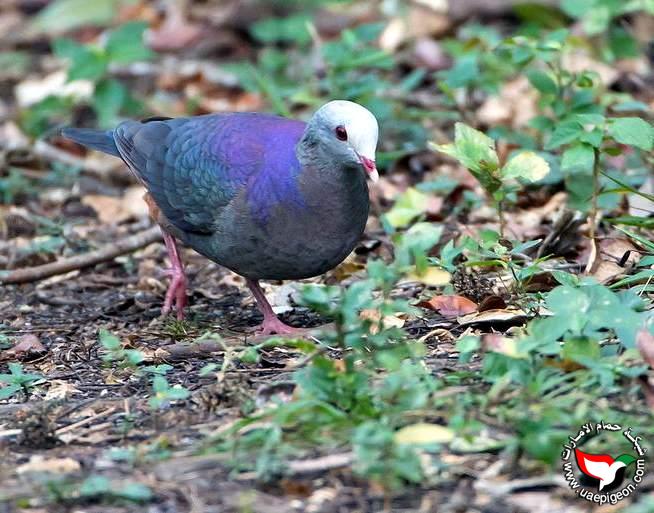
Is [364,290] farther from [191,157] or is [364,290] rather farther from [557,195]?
[557,195]

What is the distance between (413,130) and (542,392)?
3.92 metres

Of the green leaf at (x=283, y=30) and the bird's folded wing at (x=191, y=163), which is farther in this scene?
the green leaf at (x=283, y=30)

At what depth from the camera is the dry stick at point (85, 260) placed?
19.2 ft

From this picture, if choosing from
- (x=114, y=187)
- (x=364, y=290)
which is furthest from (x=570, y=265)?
(x=114, y=187)

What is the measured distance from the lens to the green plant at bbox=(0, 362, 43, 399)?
13.7 ft

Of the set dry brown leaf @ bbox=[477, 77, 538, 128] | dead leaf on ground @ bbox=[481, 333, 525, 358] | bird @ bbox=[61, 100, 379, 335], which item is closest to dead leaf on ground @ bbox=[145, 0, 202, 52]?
dry brown leaf @ bbox=[477, 77, 538, 128]

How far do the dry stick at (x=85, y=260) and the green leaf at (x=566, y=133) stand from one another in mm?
2288

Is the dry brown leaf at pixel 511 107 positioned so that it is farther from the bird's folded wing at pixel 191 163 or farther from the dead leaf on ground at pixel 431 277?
the dead leaf on ground at pixel 431 277

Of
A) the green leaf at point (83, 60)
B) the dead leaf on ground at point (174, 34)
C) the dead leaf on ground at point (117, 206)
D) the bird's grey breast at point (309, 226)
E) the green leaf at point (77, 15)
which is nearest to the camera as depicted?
the bird's grey breast at point (309, 226)

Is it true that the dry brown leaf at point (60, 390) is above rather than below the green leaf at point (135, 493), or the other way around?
below

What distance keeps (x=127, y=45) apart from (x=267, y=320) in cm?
319

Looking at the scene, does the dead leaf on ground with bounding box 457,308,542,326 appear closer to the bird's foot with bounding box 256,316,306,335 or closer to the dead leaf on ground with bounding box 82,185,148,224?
the bird's foot with bounding box 256,316,306,335

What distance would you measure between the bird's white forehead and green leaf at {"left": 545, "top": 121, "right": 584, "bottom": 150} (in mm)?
933

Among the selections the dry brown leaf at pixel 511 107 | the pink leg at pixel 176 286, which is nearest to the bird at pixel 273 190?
the pink leg at pixel 176 286
